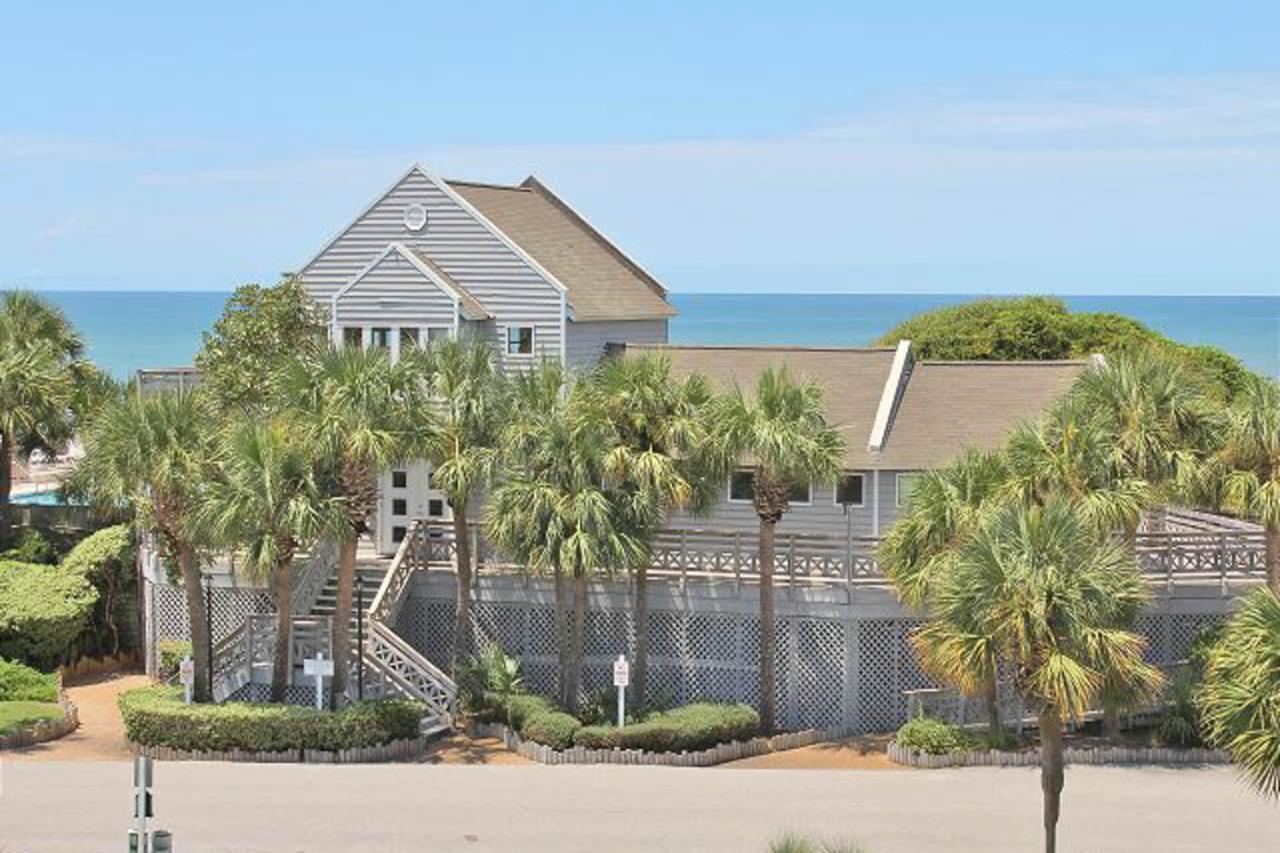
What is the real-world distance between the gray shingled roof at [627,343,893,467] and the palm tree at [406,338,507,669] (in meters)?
6.73

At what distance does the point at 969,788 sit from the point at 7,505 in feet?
75.9

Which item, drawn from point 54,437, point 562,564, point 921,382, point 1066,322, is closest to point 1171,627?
point 921,382

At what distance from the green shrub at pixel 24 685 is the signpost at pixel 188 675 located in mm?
3831

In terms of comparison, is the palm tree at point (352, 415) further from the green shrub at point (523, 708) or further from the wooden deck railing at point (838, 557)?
the wooden deck railing at point (838, 557)

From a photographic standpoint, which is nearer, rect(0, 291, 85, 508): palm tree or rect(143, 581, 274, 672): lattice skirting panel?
rect(143, 581, 274, 672): lattice skirting panel

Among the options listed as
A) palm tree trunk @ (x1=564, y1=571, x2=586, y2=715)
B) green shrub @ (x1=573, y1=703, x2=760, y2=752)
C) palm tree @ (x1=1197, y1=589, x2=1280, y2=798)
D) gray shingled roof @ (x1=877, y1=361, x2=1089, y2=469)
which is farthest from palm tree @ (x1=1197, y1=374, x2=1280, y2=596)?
palm tree trunk @ (x1=564, y1=571, x2=586, y2=715)

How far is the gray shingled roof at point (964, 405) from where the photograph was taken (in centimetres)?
3878

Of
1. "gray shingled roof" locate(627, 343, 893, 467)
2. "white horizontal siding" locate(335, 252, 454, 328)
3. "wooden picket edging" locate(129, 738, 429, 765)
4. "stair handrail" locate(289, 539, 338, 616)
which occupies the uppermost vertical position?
"white horizontal siding" locate(335, 252, 454, 328)

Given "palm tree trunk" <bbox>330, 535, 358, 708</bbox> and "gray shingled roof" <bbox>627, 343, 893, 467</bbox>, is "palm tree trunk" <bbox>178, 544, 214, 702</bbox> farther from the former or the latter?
"gray shingled roof" <bbox>627, 343, 893, 467</bbox>

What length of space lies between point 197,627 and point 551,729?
6413 mm

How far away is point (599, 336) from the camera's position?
42.6 meters

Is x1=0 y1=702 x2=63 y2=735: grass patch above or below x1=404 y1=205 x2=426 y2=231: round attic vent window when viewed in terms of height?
below

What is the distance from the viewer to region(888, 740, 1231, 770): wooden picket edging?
3244cm

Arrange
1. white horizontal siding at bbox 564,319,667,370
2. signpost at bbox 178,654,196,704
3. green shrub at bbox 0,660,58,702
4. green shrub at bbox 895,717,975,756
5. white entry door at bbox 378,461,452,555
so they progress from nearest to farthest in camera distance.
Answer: green shrub at bbox 895,717,975,756
signpost at bbox 178,654,196,704
green shrub at bbox 0,660,58,702
white entry door at bbox 378,461,452,555
white horizontal siding at bbox 564,319,667,370
